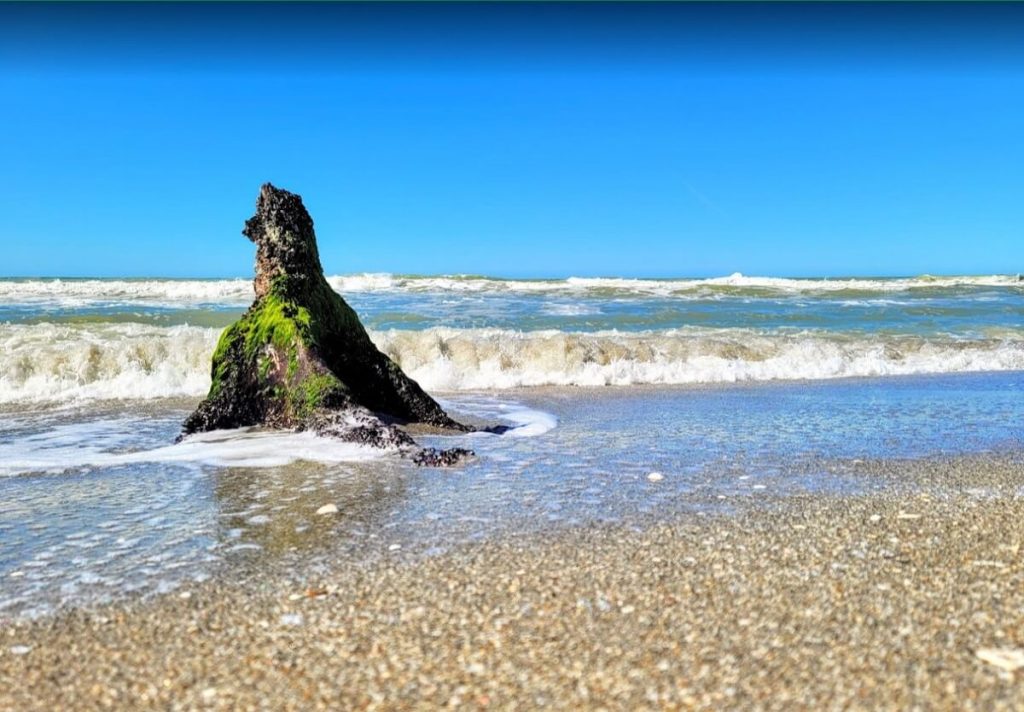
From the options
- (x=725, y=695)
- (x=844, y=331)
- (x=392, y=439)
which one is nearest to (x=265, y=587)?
(x=725, y=695)

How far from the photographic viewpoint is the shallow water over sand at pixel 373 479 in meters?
3.64

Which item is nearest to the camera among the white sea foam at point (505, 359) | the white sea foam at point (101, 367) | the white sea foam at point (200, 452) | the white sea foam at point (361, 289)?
the white sea foam at point (200, 452)

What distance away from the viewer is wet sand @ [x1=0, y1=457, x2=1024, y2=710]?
2.29 meters

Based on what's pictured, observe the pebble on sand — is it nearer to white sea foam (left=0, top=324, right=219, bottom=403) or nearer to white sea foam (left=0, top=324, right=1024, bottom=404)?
white sea foam (left=0, top=324, right=1024, bottom=404)

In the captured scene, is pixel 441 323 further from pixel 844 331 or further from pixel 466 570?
pixel 466 570

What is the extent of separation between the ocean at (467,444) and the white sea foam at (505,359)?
0.04 metres

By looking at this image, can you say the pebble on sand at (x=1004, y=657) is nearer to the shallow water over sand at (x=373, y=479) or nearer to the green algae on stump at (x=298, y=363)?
the shallow water over sand at (x=373, y=479)

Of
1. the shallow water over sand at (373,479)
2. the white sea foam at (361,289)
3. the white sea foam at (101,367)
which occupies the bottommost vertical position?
the shallow water over sand at (373,479)

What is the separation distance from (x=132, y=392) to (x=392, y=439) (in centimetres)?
548

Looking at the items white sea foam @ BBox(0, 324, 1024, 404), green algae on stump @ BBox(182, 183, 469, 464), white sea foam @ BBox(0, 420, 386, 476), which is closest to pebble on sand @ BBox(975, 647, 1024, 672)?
green algae on stump @ BBox(182, 183, 469, 464)

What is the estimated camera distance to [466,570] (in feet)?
11.0

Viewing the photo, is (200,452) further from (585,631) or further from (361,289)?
(361,289)

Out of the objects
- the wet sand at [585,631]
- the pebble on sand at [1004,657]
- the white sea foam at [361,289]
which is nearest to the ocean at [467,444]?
the wet sand at [585,631]

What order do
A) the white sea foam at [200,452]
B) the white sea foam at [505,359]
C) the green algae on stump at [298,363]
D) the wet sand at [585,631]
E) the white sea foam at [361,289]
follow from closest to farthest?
the wet sand at [585,631], the white sea foam at [200,452], the green algae on stump at [298,363], the white sea foam at [505,359], the white sea foam at [361,289]
